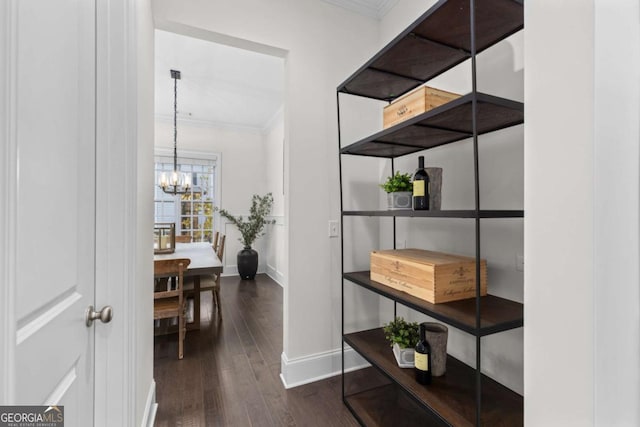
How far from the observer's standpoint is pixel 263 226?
5672 mm

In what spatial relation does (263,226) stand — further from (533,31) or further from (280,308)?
(533,31)

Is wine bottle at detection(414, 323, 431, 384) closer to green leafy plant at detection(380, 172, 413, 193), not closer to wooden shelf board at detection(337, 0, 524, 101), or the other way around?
green leafy plant at detection(380, 172, 413, 193)

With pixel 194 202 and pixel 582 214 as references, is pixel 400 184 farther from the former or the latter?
pixel 194 202

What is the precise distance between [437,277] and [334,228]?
98 centimetres

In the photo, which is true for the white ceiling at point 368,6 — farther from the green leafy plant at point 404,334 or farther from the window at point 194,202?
the window at point 194,202

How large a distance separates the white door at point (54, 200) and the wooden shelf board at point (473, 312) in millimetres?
1246

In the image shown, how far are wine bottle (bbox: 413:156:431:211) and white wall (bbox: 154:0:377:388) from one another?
0.83 metres

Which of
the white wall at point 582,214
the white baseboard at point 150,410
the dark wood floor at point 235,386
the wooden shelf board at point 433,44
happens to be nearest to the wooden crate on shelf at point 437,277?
the white wall at point 582,214

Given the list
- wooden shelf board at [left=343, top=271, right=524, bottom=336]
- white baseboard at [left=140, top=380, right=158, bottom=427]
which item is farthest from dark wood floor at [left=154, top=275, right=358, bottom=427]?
wooden shelf board at [left=343, top=271, right=524, bottom=336]

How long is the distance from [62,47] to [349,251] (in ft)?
6.07

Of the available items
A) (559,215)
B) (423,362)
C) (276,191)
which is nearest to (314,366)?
(423,362)

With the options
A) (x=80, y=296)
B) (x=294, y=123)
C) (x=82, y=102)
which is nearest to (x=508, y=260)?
(x=294, y=123)

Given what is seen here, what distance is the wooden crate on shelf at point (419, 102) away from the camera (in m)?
1.34

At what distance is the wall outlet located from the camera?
2145 millimetres
